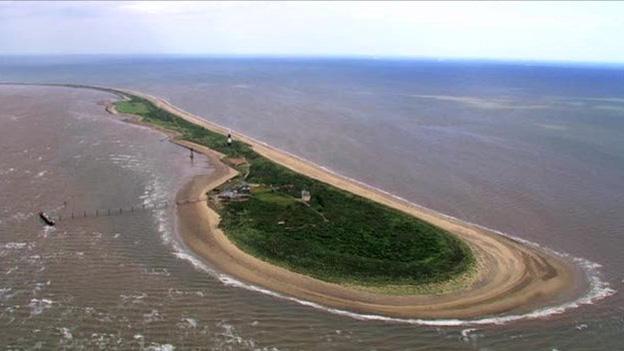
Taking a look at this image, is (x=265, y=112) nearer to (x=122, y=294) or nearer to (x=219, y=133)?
(x=219, y=133)

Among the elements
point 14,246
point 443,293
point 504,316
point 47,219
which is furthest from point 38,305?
point 504,316

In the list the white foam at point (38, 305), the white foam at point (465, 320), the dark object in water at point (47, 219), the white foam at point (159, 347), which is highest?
the dark object in water at point (47, 219)

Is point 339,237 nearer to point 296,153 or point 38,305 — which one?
point 38,305

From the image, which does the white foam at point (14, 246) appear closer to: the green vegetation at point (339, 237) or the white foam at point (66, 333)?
the white foam at point (66, 333)

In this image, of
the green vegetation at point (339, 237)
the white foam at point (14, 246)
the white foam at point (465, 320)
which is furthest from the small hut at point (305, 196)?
the white foam at point (14, 246)

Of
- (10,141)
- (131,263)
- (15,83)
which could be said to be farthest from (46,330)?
(15,83)

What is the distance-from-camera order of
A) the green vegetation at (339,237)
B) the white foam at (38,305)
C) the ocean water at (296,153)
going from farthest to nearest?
the green vegetation at (339,237), the white foam at (38,305), the ocean water at (296,153)
